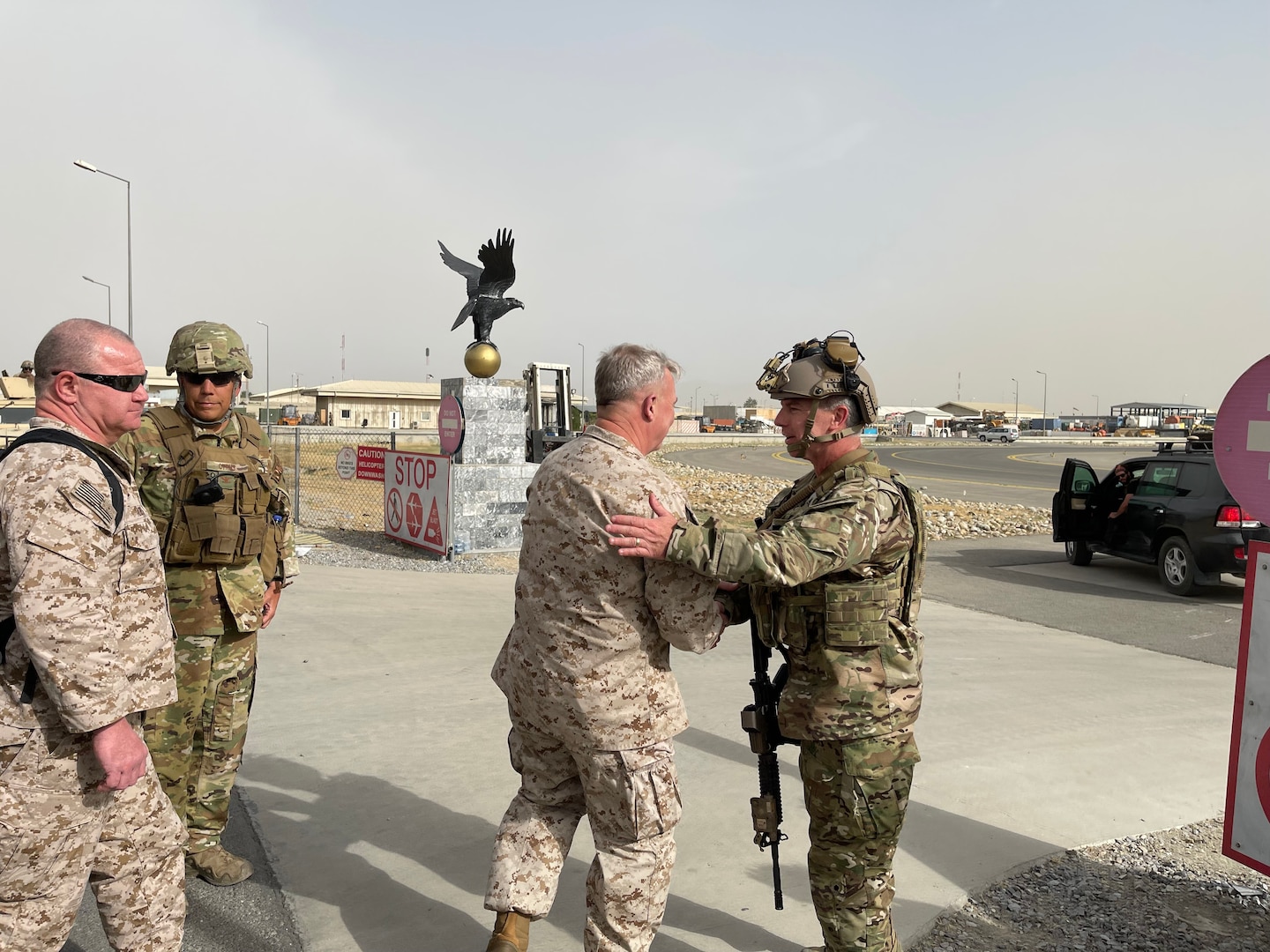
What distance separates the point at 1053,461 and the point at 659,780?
4101 centimetres

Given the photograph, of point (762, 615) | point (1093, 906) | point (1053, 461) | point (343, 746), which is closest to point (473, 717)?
point (343, 746)

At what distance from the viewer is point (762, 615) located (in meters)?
2.71

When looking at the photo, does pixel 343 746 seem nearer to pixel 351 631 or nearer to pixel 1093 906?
pixel 351 631

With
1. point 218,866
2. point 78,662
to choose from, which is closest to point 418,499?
point 218,866

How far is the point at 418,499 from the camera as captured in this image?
11.2 metres

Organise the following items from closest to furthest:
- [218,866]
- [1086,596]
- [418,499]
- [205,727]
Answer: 1. [218,866]
2. [205,727]
3. [1086,596]
4. [418,499]

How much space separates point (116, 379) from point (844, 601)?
81.1 inches

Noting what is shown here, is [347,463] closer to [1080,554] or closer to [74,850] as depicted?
[1080,554]

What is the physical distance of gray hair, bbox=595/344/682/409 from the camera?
8.13ft

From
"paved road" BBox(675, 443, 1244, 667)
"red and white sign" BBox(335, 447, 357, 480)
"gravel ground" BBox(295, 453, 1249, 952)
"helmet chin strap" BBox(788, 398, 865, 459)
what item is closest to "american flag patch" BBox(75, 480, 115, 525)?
"helmet chin strap" BBox(788, 398, 865, 459)

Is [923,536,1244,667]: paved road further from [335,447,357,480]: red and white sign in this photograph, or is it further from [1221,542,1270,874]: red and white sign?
[335,447,357,480]: red and white sign

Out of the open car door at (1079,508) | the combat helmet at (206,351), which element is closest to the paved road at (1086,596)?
A: the open car door at (1079,508)

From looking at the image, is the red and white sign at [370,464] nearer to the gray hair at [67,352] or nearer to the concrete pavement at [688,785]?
the concrete pavement at [688,785]

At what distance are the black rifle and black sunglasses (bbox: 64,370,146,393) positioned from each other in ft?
6.20
